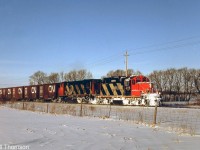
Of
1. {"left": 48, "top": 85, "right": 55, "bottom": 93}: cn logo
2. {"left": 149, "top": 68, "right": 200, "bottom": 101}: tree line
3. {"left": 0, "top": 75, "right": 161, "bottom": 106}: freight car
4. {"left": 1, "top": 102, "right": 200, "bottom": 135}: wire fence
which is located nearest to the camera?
{"left": 1, "top": 102, "right": 200, "bottom": 135}: wire fence

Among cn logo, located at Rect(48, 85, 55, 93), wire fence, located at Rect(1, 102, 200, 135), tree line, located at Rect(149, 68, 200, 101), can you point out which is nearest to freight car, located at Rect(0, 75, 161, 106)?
cn logo, located at Rect(48, 85, 55, 93)

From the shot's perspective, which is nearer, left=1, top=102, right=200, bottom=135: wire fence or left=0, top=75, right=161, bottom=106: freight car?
left=1, top=102, right=200, bottom=135: wire fence

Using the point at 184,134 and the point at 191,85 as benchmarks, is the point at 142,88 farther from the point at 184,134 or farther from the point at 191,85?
the point at 191,85

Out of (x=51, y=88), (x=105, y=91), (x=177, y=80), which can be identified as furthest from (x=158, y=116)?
(x=177, y=80)

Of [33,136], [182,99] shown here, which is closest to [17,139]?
[33,136]

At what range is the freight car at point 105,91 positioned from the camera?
113 ft

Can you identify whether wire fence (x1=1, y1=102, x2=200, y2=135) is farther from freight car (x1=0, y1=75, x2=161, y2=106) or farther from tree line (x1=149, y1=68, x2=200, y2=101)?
tree line (x1=149, y1=68, x2=200, y2=101)

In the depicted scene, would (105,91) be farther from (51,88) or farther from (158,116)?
(158,116)

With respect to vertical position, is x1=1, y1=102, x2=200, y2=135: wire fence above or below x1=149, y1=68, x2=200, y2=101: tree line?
below

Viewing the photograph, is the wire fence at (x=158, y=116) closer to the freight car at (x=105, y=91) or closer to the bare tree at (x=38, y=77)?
the freight car at (x=105, y=91)

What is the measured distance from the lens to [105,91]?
39.3 m

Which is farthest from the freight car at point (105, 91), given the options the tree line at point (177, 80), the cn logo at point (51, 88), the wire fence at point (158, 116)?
the tree line at point (177, 80)

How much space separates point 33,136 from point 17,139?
0.76 m

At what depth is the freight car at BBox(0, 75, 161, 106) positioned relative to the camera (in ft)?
113
